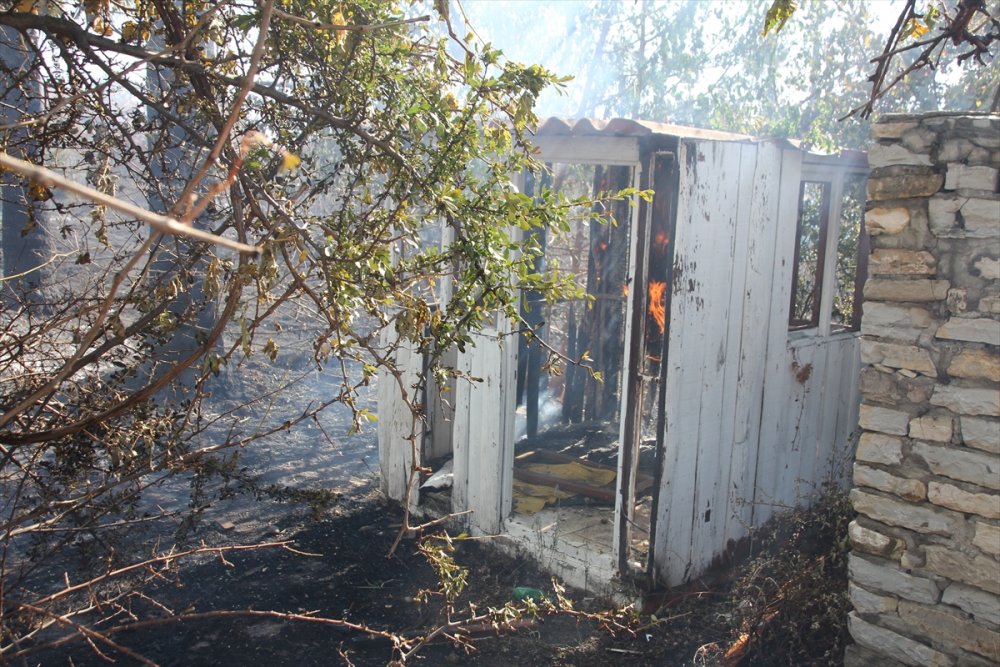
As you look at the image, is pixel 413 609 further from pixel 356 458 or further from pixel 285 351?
pixel 285 351

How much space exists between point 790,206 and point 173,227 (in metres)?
5.21

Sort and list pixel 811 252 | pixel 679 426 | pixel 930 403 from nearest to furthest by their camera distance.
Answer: pixel 930 403 < pixel 679 426 < pixel 811 252

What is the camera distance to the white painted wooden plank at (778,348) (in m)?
5.38

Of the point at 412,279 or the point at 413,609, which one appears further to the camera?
the point at 413,609

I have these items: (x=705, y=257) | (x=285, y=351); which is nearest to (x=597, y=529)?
(x=705, y=257)

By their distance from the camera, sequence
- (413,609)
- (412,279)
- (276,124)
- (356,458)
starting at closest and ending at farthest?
(412,279) < (276,124) < (413,609) < (356,458)

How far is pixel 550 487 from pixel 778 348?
7.46 feet

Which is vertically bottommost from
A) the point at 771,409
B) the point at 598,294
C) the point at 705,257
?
the point at 771,409

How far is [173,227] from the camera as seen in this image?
2.74 ft

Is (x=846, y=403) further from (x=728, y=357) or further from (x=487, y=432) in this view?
(x=487, y=432)

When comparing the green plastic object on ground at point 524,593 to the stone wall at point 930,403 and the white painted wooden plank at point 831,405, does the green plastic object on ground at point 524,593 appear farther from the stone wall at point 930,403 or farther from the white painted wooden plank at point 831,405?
the white painted wooden plank at point 831,405

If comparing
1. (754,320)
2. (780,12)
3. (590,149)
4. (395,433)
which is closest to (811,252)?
(754,320)

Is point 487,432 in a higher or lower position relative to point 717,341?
lower

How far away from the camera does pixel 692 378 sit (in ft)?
16.1
